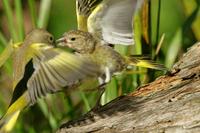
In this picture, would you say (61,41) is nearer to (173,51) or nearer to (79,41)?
(79,41)

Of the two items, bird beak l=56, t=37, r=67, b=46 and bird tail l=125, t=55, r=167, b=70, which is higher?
bird beak l=56, t=37, r=67, b=46

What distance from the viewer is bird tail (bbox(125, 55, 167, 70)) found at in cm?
311

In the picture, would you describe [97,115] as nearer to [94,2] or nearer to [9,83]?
[94,2]

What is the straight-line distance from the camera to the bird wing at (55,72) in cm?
264

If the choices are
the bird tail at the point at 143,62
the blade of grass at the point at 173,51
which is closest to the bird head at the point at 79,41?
the bird tail at the point at 143,62

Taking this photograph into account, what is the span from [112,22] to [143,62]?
0.20m

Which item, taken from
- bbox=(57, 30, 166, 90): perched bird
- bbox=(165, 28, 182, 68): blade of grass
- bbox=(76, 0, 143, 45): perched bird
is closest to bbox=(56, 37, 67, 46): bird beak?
bbox=(57, 30, 166, 90): perched bird

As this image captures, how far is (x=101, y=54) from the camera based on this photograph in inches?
121

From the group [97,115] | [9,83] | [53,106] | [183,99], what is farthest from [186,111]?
[9,83]

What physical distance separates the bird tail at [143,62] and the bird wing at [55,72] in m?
0.33

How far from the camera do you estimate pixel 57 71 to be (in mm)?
2709

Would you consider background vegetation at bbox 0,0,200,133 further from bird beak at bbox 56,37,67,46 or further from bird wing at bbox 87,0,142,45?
bird beak at bbox 56,37,67,46

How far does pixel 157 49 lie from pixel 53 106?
522 millimetres

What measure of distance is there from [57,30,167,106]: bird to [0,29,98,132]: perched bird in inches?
3.2
